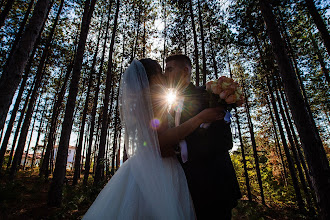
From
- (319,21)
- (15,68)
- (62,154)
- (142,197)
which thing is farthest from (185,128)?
(319,21)

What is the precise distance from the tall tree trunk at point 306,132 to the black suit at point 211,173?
14.0 ft

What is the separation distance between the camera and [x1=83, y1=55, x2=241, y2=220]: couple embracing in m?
1.33

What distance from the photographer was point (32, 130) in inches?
918

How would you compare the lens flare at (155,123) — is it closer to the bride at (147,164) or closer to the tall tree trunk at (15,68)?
the bride at (147,164)

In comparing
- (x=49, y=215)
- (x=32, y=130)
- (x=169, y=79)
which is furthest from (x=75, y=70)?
(x=32, y=130)

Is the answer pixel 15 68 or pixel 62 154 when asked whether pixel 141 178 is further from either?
pixel 62 154

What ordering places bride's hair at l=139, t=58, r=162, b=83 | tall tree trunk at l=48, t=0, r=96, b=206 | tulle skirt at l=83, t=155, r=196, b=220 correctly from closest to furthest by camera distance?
tulle skirt at l=83, t=155, r=196, b=220 → bride's hair at l=139, t=58, r=162, b=83 → tall tree trunk at l=48, t=0, r=96, b=206

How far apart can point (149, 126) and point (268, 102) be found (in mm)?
17094

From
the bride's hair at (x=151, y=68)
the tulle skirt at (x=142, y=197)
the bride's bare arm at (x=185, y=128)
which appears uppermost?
the bride's hair at (x=151, y=68)

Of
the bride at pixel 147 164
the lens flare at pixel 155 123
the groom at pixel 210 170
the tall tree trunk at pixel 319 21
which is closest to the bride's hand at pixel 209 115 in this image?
the bride at pixel 147 164

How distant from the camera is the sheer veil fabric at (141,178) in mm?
1292

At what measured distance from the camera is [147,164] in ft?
4.97

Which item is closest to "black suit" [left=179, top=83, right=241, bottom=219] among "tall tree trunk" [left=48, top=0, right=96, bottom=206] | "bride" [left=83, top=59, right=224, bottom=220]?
"bride" [left=83, top=59, right=224, bottom=220]

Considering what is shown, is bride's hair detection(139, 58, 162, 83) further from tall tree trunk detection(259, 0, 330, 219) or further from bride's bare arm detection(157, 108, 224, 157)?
tall tree trunk detection(259, 0, 330, 219)
